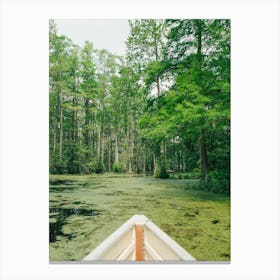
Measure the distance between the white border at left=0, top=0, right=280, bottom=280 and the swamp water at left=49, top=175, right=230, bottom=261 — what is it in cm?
12

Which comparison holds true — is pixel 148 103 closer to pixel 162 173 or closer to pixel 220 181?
pixel 162 173

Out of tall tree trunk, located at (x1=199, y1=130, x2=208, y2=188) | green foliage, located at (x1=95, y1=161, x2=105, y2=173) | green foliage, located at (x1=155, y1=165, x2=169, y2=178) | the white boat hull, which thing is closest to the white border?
the white boat hull

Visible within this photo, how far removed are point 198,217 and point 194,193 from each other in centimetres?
27

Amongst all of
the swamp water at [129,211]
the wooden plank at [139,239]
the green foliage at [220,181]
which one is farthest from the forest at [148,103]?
the wooden plank at [139,239]

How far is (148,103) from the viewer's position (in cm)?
343

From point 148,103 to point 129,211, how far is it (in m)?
1.25

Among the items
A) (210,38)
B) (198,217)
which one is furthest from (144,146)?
(210,38)

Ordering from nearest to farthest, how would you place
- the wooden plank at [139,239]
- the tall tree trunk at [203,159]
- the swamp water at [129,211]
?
the wooden plank at [139,239], the swamp water at [129,211], the tall tree trunk at [203,159]
